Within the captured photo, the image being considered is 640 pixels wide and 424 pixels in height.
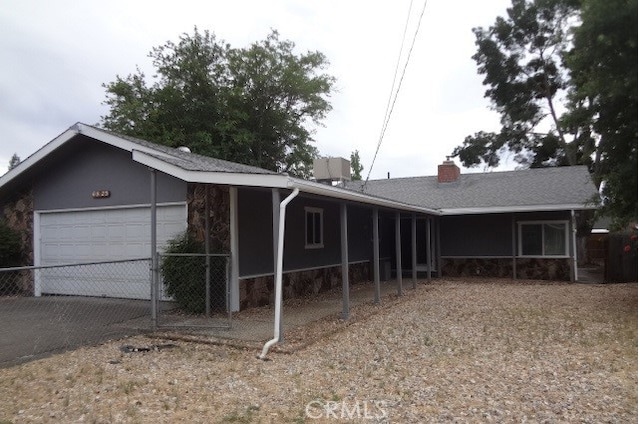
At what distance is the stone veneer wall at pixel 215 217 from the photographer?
8.67 meters

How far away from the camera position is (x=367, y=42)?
422 inches

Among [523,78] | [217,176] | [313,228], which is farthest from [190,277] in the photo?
[523,78]

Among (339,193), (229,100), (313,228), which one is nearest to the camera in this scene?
(339,193)

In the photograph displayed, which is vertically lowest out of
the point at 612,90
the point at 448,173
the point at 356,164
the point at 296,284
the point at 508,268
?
the point at 508,268

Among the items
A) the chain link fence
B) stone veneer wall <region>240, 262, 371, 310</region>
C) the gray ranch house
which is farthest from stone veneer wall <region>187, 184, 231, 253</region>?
the chain link fence

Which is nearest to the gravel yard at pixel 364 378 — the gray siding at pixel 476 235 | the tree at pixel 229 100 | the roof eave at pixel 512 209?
the roof eave at pixel 512 209

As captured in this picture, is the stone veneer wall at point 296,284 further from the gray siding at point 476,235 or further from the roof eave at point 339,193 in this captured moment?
the gray siding at point 476,235

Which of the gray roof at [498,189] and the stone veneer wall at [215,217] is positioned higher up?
the gray roof at [498,189]

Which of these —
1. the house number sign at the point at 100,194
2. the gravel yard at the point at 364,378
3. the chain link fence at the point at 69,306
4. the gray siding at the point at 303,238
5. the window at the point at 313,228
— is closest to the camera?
the gravel yard at the point at 364,378

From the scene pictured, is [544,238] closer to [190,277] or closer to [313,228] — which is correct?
[313,228]

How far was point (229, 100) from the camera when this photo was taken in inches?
924

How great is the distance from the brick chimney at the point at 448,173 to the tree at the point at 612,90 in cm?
839

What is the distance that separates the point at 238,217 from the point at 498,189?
1079 cm

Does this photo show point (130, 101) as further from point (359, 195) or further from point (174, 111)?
point (359, 195)
